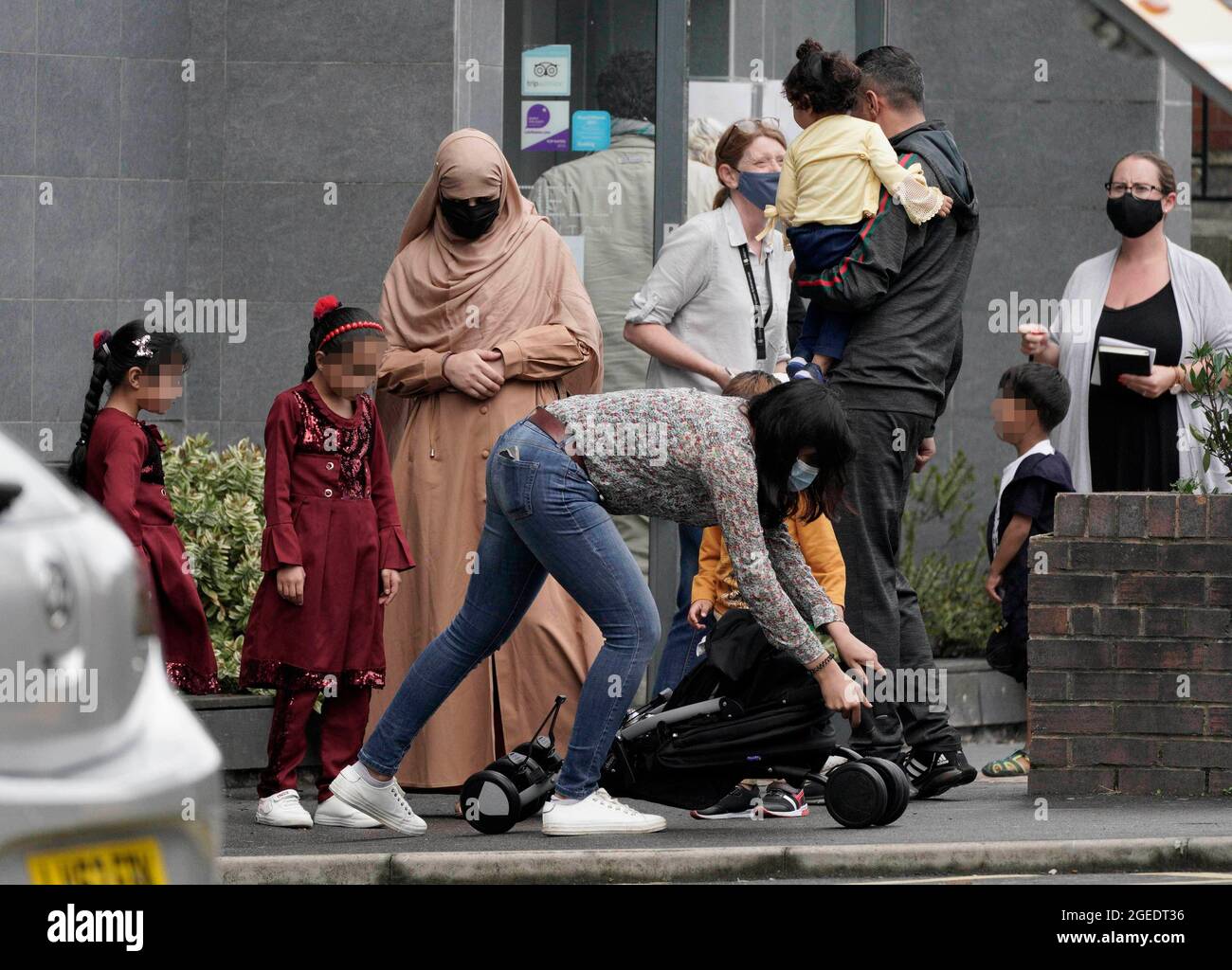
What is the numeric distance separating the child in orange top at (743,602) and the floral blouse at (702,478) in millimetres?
584

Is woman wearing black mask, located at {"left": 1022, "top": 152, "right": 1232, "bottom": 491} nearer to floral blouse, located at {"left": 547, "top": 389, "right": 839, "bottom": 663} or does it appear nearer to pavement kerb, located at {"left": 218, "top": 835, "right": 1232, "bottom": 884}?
floral blouse, located at {"left": 547, "top": 389, "right": 839, "bottom": 663}

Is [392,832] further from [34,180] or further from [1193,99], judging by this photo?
[1193,99]

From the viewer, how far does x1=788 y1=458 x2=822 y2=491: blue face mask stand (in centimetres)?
592

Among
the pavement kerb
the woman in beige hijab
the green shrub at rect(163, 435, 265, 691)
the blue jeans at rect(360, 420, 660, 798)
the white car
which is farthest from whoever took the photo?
the green shrub at rect(163, 435, 265, 691)

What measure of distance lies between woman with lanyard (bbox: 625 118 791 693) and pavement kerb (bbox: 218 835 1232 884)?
2.05 meters

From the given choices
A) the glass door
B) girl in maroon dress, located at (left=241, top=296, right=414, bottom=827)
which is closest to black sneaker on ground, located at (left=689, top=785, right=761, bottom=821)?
girl in maroon dress, located at (left=241, top=296, right=414, bottom=827)

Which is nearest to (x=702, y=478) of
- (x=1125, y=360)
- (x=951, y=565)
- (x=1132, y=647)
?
(x=1132, y=647)

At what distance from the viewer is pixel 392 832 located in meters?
6.45

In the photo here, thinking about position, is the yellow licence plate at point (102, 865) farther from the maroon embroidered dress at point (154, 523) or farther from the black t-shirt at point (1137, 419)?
the black t-shirt at point (1137, 419)

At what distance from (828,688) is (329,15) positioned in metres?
5.55

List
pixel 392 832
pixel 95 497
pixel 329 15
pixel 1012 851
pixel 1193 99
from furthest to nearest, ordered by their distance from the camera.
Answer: pixel 1193 99 < pixel 329 15 < pixel 95 497 < pixel 392 832 < pixel 1012 851

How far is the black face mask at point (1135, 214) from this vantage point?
8.41 m
